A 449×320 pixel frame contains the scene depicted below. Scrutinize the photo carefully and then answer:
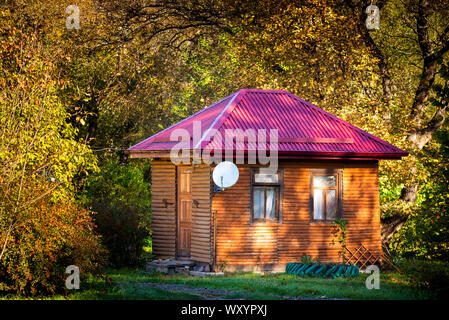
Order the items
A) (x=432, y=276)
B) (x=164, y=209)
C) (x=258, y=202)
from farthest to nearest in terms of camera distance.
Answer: (x=164, y=209), (x=258, y=202), (x=432, y=276)

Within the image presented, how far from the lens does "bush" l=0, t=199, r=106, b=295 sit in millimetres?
12109

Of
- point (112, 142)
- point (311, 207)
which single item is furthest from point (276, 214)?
point (112, 142)

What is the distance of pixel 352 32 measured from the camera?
2325 cm

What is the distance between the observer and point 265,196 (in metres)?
17.9

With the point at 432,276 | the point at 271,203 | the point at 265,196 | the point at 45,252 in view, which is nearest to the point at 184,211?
the point at 265,196

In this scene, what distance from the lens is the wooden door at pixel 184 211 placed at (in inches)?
727

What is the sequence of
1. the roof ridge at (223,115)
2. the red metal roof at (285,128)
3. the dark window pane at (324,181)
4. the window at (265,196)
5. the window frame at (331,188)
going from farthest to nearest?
the dark window pane at (324,181) < the window frame at (331,188) < the window at (265,196) < the red metal roof at (285,128) < the roof ridge at (223,115)

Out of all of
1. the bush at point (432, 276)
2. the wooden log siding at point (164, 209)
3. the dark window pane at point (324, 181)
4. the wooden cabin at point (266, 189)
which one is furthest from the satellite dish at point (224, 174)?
the bush at point (432, 276)

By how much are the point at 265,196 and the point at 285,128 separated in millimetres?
1963

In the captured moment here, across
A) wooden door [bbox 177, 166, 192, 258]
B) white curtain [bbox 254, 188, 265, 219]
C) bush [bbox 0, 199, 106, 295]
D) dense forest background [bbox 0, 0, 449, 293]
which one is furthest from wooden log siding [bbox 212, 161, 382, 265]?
bush [bbox 0, 199, 106, 295]

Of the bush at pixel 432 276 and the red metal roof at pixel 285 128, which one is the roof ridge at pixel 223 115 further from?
the bush at pixel 432 276

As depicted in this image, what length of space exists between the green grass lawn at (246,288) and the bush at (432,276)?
0.17m

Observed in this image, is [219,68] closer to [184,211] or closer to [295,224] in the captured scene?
[184,211]
